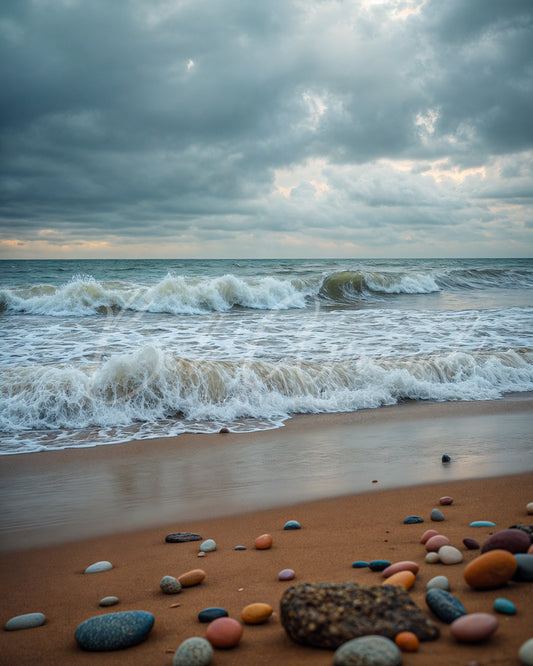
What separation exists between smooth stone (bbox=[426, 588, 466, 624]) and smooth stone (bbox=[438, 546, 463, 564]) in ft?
1.97

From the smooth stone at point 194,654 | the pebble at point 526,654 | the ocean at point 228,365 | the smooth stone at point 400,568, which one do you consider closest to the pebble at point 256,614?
the smooth stone at point 194,654

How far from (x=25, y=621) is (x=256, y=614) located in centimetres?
113

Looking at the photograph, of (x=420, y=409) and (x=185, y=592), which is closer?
(x=185, y=592)

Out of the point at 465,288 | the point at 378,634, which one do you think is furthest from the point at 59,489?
the point at 465,288

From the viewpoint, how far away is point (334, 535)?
315 cm

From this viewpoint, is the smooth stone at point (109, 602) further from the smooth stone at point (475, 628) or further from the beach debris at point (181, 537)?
the smooth stone at point (475, 628)

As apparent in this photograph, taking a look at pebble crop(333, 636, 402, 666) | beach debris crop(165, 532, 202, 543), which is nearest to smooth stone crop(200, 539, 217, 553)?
beach debris crop(165, 532, 202, 543)

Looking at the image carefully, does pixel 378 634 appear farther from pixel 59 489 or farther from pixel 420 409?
pixel 420 409

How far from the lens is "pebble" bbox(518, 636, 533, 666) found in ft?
4.44

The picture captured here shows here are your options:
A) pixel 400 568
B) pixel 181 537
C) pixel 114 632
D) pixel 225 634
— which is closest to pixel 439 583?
pixel 400 568

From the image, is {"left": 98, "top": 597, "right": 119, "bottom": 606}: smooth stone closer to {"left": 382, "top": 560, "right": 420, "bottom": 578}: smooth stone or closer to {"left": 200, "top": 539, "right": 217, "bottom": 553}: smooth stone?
{"left": 200, "top": 539, "right": 217, "bottom": 553}: smooth stone

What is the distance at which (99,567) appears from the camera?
2908 millimetres

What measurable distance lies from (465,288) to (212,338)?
21.7 meters

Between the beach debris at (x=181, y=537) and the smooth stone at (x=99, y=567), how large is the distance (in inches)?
17.7
